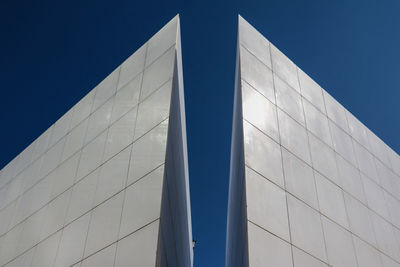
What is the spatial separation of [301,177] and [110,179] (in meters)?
4.48

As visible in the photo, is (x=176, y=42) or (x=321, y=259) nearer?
(x=321, y=259)

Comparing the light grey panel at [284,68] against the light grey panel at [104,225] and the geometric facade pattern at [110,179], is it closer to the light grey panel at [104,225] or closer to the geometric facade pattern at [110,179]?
the geometric facade pattern at [110,179]

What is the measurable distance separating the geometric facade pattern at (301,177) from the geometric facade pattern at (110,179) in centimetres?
Result: 178

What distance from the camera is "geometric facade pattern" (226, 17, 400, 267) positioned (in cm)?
764

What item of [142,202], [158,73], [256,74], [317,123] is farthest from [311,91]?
[142,202]

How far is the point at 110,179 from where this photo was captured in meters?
8.84

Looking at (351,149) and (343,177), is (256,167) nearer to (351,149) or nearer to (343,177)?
(343,177)

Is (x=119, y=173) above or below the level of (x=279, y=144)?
below

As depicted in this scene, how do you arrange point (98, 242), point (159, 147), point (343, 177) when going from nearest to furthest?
point (98, 242), point (159, 147), point (343, 177)

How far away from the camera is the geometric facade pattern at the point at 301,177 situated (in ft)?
25.1

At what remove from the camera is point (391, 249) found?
10.7 m

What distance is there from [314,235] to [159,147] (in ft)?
12.6

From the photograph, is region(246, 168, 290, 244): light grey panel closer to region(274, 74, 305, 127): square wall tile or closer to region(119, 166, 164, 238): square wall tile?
region(119, 166, 164, 238): square wall tile

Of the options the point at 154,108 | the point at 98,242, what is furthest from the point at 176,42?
the point at 98,242
